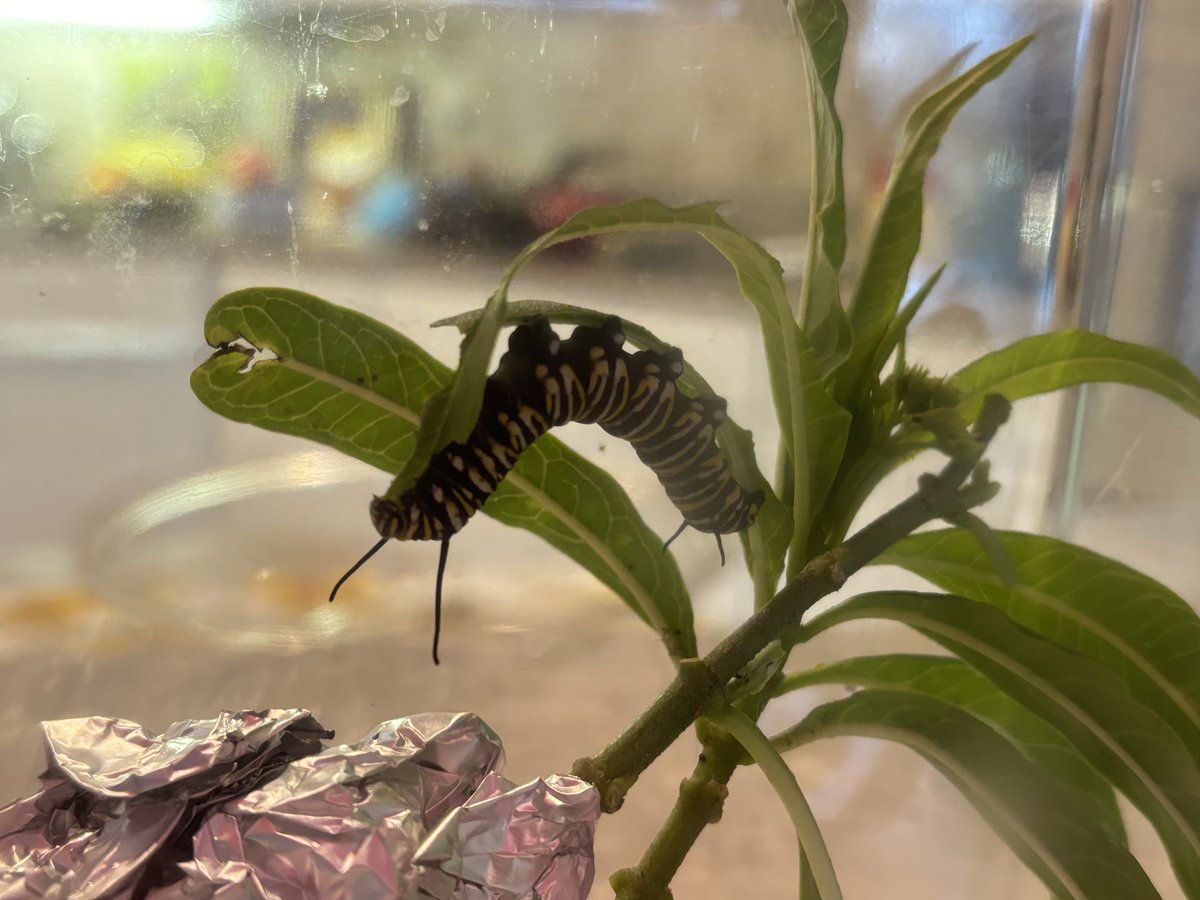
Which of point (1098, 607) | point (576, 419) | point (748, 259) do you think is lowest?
point (1098, 607)

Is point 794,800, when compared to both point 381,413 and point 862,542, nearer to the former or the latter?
point 862,542

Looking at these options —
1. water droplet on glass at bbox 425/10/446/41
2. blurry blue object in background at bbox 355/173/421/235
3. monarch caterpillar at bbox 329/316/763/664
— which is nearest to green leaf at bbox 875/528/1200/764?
monarch caterpillar at bbox 329/316/763/664

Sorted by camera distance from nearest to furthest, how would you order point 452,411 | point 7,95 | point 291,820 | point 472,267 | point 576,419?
point 452,411
point 291,820
point 576,419
point 7,95
point 472,267

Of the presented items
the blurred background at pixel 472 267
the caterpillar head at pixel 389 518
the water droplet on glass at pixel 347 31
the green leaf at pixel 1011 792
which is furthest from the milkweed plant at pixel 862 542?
the water droplet on glass at pixel 347 31

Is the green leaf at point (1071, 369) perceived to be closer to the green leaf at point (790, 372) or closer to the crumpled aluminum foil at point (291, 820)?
the green leaf at point (790, 372)

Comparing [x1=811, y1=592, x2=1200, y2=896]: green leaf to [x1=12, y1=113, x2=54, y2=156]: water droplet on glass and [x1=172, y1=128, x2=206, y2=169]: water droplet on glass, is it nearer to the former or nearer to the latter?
[x1=172, y1=128, x2=206, y2=169]: water droplet on glass

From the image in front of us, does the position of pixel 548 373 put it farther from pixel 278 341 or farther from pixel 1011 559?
pixel 1011 559

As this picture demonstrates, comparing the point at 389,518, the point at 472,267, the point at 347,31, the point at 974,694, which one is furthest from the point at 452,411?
the point at 347,31
